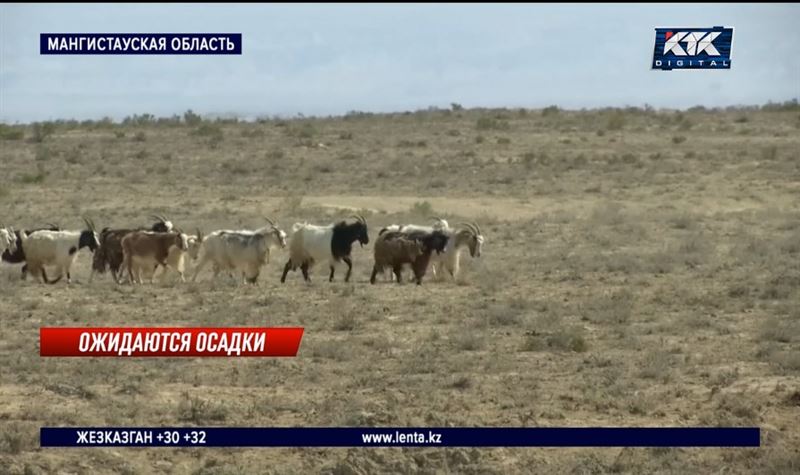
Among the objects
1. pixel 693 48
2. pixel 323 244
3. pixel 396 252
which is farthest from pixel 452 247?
pixel 693 48

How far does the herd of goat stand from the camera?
83.2 feet

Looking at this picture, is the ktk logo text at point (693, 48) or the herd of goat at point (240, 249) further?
the herd of goat at point (240, 249)

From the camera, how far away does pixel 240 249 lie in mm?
25734

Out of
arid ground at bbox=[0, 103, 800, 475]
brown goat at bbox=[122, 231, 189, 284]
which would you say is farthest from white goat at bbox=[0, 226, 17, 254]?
brown goat at bbox=[122, 231, 189, 284]

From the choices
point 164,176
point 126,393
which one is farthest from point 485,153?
point 126,393

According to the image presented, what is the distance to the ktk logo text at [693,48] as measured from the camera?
1712 cm

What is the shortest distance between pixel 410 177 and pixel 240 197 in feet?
20.0

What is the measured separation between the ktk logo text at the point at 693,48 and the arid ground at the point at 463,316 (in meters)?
3.59

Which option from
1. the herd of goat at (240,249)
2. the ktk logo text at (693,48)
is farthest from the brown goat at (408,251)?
the ktk logo text at (693,48)

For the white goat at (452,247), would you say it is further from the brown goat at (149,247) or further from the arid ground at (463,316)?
the brown goat at (149,247)

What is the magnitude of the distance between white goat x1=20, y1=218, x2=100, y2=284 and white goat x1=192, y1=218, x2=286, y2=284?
203cm
